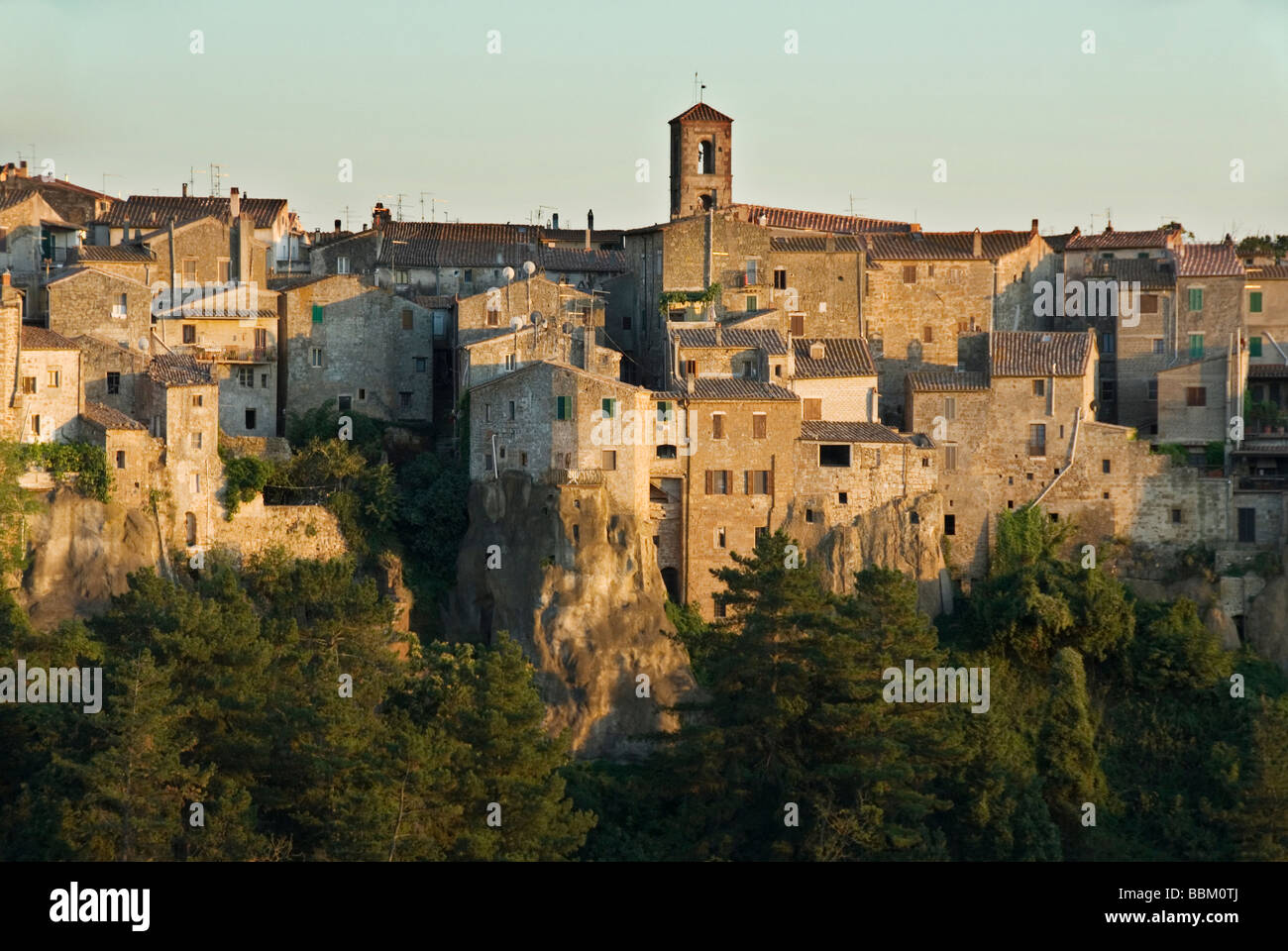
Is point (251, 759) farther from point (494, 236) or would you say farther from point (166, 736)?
point (494, 236)

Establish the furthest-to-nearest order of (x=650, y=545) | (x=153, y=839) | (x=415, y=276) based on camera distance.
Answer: (x=415, y=276), (x=650, y=545), (x=153, y=839)

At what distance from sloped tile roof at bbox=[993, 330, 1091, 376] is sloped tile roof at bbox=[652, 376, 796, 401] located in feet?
18.5

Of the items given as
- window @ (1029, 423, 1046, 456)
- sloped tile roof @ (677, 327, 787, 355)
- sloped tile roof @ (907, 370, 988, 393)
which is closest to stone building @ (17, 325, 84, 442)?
sloped tile roof @ (677, 327, 787, 355)

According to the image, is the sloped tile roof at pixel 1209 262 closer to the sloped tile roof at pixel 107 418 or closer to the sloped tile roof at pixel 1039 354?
the sloped tile roof at pixel 1039 354

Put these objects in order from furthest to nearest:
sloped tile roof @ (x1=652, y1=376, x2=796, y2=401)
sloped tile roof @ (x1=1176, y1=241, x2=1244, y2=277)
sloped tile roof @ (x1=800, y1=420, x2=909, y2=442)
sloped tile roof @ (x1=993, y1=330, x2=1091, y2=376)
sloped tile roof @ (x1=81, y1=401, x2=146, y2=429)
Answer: sloped tile roof @ (x1=1176, y1=241, x2=1244, y2=277) < sloped tile roof @ (x1=993, y1=330, x2=1091, y2=376) < sloped tile roof @ (x1=800, y1=420, x2=909, y2=442) < sloped tile roof @ (x1=652, y1=376, x2=796, y2=401) < sloped tile roof @ (x1=81, y1=401, x2=146, y2=429)

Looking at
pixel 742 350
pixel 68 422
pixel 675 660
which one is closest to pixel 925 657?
pixel 675 660

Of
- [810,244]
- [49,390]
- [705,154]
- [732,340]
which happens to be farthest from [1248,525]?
[49,390]

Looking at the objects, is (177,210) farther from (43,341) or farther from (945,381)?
(945,381)

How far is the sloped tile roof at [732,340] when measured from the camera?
5859 centimetres

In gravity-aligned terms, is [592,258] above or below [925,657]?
above

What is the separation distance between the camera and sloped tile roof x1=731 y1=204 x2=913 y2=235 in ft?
220

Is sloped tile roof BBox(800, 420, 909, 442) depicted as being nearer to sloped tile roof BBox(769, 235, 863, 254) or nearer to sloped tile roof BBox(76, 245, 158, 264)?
sloped tile roof BBox(769, 235, 863, 254)

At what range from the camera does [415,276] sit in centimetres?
6481

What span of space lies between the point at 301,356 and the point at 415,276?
4.99m
